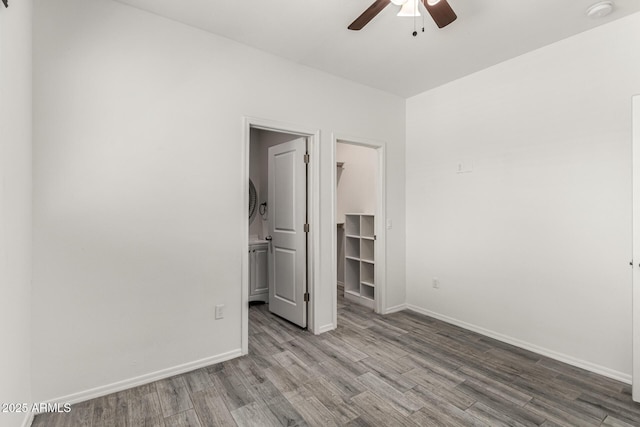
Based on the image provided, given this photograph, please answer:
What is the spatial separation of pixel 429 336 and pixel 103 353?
283 cm

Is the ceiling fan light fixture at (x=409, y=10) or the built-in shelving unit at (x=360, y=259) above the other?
the ceiling fan light fixture at (x=409, y=10)

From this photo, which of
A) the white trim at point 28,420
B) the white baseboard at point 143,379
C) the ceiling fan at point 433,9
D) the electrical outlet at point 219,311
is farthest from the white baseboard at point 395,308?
the white trim at point 28,420

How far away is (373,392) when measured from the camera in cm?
216

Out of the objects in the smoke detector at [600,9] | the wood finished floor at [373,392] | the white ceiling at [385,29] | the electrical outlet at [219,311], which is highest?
the white ceiling at [385,29]

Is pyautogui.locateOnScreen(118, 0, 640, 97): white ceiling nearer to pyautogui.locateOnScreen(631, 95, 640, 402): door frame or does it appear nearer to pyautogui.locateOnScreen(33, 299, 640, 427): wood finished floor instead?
pyautogui.locateOnScreen(631, 95, 640, 402): door frame

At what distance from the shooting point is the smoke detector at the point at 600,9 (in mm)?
2148

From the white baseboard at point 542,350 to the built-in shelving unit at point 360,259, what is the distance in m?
0.82

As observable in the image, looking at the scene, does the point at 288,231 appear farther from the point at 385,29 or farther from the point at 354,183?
the point at 385,29

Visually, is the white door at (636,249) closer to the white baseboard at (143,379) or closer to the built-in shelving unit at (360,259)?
the built-in shelving unit at (360,259)

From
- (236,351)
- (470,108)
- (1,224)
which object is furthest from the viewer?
(470,108)

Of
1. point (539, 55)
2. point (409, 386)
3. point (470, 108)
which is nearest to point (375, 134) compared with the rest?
point (470, 108)

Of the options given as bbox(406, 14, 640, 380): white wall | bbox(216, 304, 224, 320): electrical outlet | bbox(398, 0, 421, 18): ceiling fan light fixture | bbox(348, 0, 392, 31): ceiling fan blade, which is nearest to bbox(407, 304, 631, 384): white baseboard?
bbox(406, 14, 640, 380): white wall

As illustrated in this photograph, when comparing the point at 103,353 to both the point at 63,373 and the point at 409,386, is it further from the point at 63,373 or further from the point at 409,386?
the point at 409,386

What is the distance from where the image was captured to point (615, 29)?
2.37 metres
